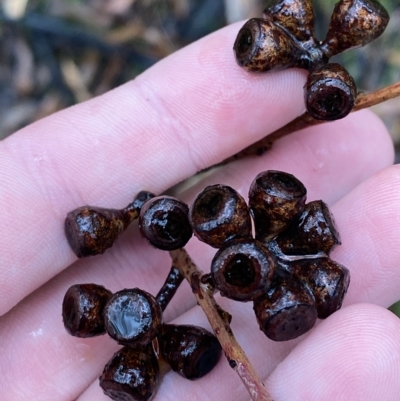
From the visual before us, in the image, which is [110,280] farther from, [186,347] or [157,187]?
[186,347]

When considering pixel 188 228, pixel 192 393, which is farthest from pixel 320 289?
pixel 192 393

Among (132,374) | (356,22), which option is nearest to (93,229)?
(132,374)

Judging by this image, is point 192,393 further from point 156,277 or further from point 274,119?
point 274,119

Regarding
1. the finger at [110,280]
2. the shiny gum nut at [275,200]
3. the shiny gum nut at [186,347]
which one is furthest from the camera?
the finger at [110,280]

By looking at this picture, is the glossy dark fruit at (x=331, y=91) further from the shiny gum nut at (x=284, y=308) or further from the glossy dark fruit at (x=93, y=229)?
the glossy dark fruit at (x=93, y=229)

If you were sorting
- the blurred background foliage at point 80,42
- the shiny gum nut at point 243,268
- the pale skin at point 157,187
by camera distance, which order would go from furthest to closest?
1. the blurred background foliage at point 80,42
2. the pale skin at point 157,187
3. the shiny gum nut at point 243,268

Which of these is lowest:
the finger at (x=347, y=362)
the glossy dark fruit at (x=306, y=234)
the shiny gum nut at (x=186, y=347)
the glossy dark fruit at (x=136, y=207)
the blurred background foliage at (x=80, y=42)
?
the finger at (x=347, y=362)

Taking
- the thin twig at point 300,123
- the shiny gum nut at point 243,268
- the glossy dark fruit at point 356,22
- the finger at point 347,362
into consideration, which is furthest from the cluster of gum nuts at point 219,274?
the glossy dark fruit at point 356,22
